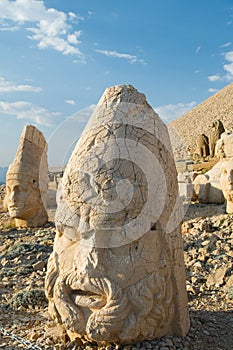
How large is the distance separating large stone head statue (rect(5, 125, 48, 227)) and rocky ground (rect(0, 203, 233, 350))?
2.75 feet

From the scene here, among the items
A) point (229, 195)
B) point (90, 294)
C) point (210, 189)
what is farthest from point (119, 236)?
point (210, 189)

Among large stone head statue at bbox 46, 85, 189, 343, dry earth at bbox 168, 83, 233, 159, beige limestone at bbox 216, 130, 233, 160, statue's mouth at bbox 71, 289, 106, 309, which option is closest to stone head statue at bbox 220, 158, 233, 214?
beige limestone at bbox 216, 130, 233, 160

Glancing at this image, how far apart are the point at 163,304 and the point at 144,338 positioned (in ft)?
1.10

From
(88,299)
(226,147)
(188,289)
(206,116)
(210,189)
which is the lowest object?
(188,289)

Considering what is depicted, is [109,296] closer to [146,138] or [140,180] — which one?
[140,180]

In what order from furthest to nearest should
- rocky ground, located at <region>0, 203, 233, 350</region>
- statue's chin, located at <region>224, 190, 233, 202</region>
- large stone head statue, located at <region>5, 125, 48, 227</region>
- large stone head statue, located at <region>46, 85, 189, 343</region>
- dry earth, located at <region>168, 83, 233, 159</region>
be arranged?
dry earth, located at <region>168, 83, 233, 159</region> < large stone head statue, located at <region>5, 125, 48, 227</region> < statue's chin, located at <region>224, 190, 233, 202</region> < rocky ground, located at <region>0, 203, 233, 350</region> < large stone head statue, located at <region>46, 85, 189, 343</region>

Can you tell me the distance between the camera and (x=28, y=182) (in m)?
10.5

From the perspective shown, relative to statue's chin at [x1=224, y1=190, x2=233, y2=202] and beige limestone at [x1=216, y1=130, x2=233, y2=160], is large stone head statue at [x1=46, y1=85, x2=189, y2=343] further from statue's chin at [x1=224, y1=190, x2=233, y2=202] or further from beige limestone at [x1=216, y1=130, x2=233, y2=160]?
beige limestone at [x1=216, y1=130, x2=233, y2=160]

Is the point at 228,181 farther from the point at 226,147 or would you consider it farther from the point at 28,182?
the point at 28,182

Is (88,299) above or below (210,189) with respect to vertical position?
below

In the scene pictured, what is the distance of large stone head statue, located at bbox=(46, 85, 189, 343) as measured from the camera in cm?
331

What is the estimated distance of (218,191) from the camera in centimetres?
1051

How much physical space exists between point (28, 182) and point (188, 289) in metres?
6.33

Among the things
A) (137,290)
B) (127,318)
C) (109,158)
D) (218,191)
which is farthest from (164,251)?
(218,191)
